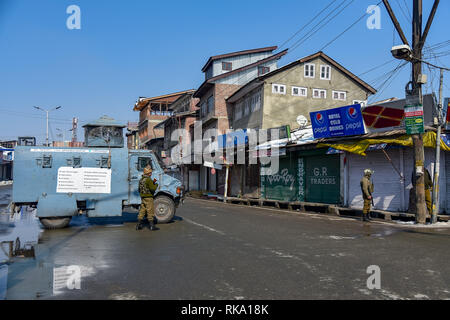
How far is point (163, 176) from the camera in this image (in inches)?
501

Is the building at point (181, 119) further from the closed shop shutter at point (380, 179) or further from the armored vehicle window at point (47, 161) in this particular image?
the armored vehicle window at point (47, 161)

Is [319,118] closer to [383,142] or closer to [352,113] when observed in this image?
[352,113]

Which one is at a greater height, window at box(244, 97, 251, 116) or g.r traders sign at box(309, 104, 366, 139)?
window at box(244, 97, 251, 116)

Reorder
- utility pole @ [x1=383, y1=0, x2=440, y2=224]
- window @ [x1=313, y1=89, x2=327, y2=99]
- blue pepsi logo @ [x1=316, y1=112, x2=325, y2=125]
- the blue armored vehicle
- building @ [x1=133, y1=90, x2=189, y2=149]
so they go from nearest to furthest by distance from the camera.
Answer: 1. the blue armored vehicle
2. utility pole @ [x1=383, y1=0, x2=440, y2=224]
3. blue pepsi logo @ [x1=316, y1=112, x2=325, y2=125]
4. window @ [x1=313, y1=89, x2=327, y2=99]
5. building @ [x1=133, y1=90, x2=189, y2=149]

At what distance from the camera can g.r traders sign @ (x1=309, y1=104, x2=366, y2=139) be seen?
1700 centimetres

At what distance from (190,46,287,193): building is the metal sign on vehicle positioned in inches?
831

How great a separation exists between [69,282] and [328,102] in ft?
91.9

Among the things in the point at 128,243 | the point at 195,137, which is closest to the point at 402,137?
the point at 128,243

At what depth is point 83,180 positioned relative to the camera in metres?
11.9

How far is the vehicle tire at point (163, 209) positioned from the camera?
12617mm

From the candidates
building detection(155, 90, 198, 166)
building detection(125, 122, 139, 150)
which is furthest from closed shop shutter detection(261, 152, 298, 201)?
building detection(125, 122, 139, 150)

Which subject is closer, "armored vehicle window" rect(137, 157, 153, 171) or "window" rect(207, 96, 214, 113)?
"armored vehicle window" rect(137, 157, 153, 171)

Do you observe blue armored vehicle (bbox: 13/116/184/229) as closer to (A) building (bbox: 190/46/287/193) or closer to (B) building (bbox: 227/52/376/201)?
(B) building (bbox: 227/52/376/201)
